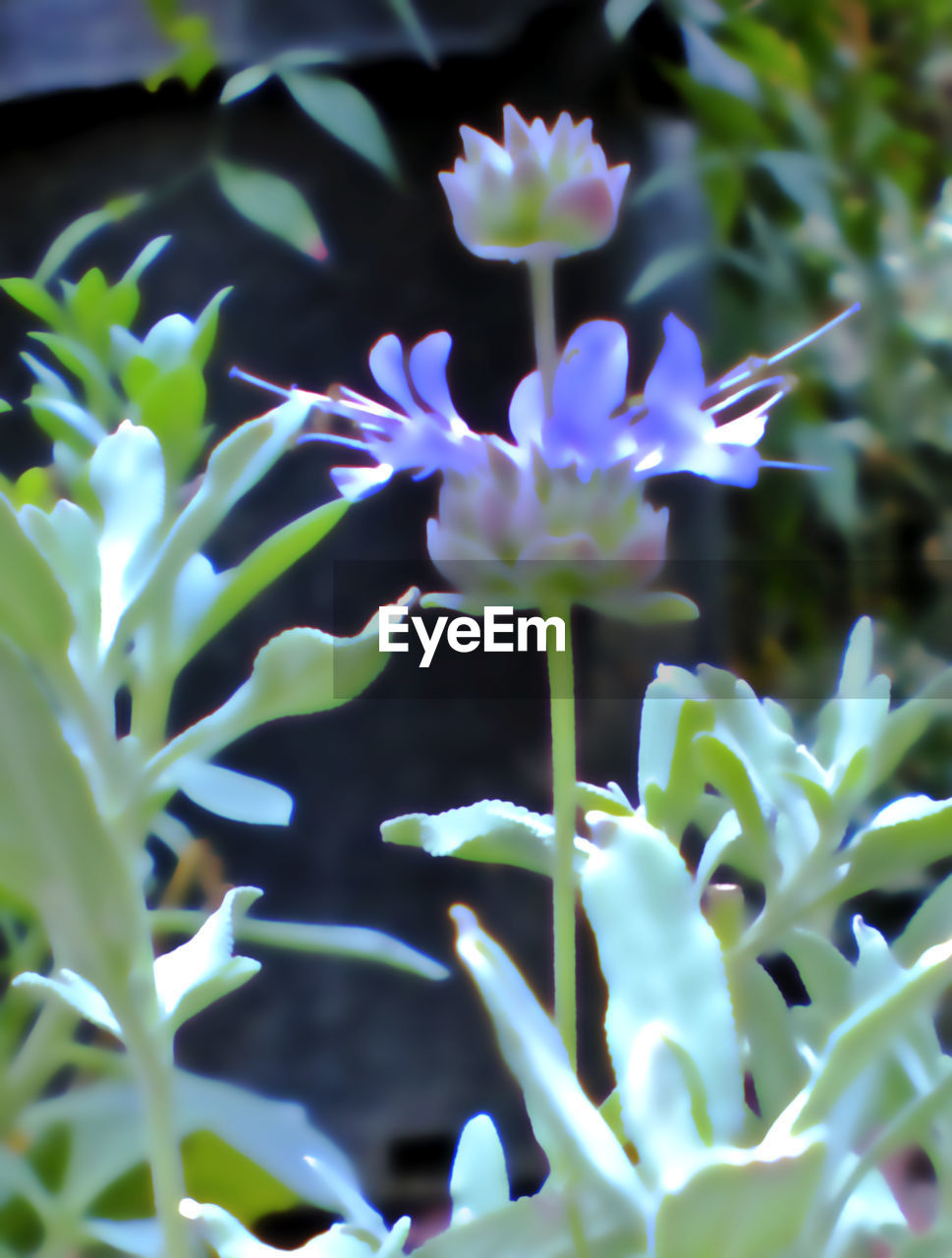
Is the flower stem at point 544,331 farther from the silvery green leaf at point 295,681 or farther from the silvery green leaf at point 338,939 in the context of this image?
the silvery green leaf at point 338,939

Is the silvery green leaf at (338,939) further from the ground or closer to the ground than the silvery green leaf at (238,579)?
closer to the ground

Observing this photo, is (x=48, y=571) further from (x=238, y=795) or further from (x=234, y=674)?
(x=234, y=674)

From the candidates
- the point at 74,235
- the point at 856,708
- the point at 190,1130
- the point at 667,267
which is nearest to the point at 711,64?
the point at 667,267

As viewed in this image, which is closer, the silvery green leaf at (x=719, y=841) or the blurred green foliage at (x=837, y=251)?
the silvery green leaf at (x=719, y=841)

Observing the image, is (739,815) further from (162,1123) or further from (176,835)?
(176,835)

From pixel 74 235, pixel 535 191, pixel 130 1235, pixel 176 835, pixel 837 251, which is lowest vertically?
pixel 130 1235

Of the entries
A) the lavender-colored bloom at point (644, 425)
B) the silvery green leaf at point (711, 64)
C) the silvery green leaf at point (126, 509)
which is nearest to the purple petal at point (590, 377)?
the lavender-colored bloom at point (644, 425)
